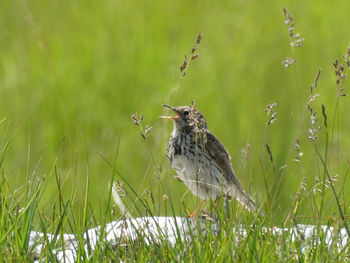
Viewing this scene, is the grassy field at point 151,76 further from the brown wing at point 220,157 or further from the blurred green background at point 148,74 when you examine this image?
the brown wing at point 220,157

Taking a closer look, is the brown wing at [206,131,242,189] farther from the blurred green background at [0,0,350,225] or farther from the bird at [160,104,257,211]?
the blurred green background at [0,0,350,225]

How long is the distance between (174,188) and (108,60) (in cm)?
567

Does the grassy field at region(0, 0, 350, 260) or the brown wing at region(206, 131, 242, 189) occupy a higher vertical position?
the grassy field at region(0, 0, 350, 260)

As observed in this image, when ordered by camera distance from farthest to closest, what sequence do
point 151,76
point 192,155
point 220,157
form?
point 151,76 → point 220,157 → point 192,155

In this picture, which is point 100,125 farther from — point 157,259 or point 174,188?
point 157,259

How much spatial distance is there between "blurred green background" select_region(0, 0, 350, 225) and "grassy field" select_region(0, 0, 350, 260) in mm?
15

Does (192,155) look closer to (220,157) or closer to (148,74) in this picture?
(220,157)

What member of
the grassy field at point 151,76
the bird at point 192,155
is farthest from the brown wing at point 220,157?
the grassy field at point 151,76

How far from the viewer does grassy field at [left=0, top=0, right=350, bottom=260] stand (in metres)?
8.27

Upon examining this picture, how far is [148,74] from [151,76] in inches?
2.1

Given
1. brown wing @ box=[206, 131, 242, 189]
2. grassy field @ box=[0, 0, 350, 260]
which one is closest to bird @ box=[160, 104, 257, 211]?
brown wing @ box=[206, 131, 242, 189]

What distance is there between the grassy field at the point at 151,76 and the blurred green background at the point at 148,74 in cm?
1

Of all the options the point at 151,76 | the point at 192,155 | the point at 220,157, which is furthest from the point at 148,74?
the point at 192,155

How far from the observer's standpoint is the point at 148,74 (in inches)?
388
